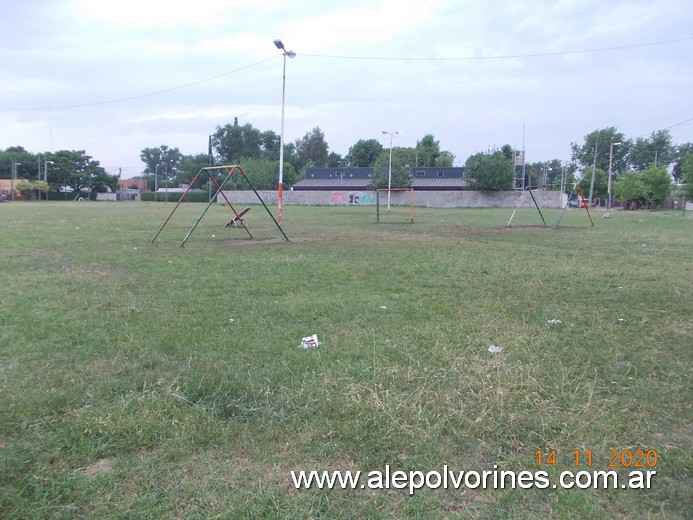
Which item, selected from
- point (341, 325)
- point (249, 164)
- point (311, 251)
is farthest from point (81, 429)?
point (249, 164)

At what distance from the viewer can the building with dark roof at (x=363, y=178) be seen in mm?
66375

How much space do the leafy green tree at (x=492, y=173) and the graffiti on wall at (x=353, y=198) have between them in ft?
37.9

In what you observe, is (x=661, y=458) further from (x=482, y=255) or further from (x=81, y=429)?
(x=482, y=255)

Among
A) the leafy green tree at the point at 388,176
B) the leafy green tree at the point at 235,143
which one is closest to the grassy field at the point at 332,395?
the leafy green tree at the point at 388,176

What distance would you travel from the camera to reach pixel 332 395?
12.0 ft

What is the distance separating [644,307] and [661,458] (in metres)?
3.85

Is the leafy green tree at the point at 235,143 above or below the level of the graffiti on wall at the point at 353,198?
above

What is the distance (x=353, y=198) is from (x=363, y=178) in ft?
57.7

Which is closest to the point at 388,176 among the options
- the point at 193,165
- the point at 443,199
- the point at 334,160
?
the point at 443,199

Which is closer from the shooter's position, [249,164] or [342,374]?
[342,374]

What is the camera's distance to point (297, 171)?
95.6m

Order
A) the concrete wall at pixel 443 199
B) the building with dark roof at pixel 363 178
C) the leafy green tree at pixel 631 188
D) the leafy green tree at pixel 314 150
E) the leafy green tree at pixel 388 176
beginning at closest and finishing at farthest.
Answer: the concrete wall at pixel 443 199, the leafy green tree at pixel 388 176, the leafy green tree at pixel 631 188, the building with dark roof at pixel 363 178, the leafy green tree at pixel 314 150

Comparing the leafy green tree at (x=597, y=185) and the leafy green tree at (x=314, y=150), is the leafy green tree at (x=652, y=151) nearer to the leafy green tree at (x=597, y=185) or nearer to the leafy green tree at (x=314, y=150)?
the leafy green tree at (x=597, y=185)

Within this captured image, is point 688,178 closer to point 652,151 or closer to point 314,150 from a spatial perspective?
point 652,151
